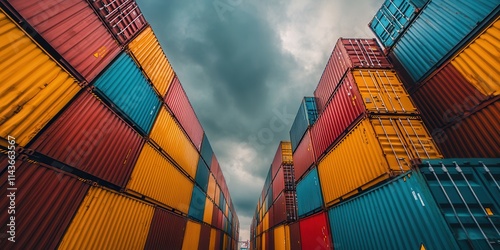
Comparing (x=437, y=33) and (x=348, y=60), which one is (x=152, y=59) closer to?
(x=348, y=60)

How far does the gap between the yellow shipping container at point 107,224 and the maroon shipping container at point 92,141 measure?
733 millimetres

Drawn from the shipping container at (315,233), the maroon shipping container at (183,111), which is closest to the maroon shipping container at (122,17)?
the maroon shipping container at (183,111)

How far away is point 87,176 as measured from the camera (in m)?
6.18

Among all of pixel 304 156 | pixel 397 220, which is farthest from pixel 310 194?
pixel 397 220

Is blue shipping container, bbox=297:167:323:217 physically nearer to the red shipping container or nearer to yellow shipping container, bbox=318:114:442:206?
the red shipping container

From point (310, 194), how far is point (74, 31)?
13311mm

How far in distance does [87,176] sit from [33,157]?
1.72 meters

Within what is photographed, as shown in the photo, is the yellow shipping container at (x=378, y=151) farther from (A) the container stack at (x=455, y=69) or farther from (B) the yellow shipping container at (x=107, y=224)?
(B) the yellow shipping container at (x=107, y=224)

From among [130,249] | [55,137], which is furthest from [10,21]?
[130,249]

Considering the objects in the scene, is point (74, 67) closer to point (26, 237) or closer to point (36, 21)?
point (36, 21)

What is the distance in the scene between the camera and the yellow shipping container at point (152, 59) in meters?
9.35

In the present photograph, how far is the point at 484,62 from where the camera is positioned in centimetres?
597

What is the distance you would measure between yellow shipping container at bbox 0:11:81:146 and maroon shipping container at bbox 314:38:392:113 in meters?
11.5

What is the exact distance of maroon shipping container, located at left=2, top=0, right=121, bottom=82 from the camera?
16.2 ft
